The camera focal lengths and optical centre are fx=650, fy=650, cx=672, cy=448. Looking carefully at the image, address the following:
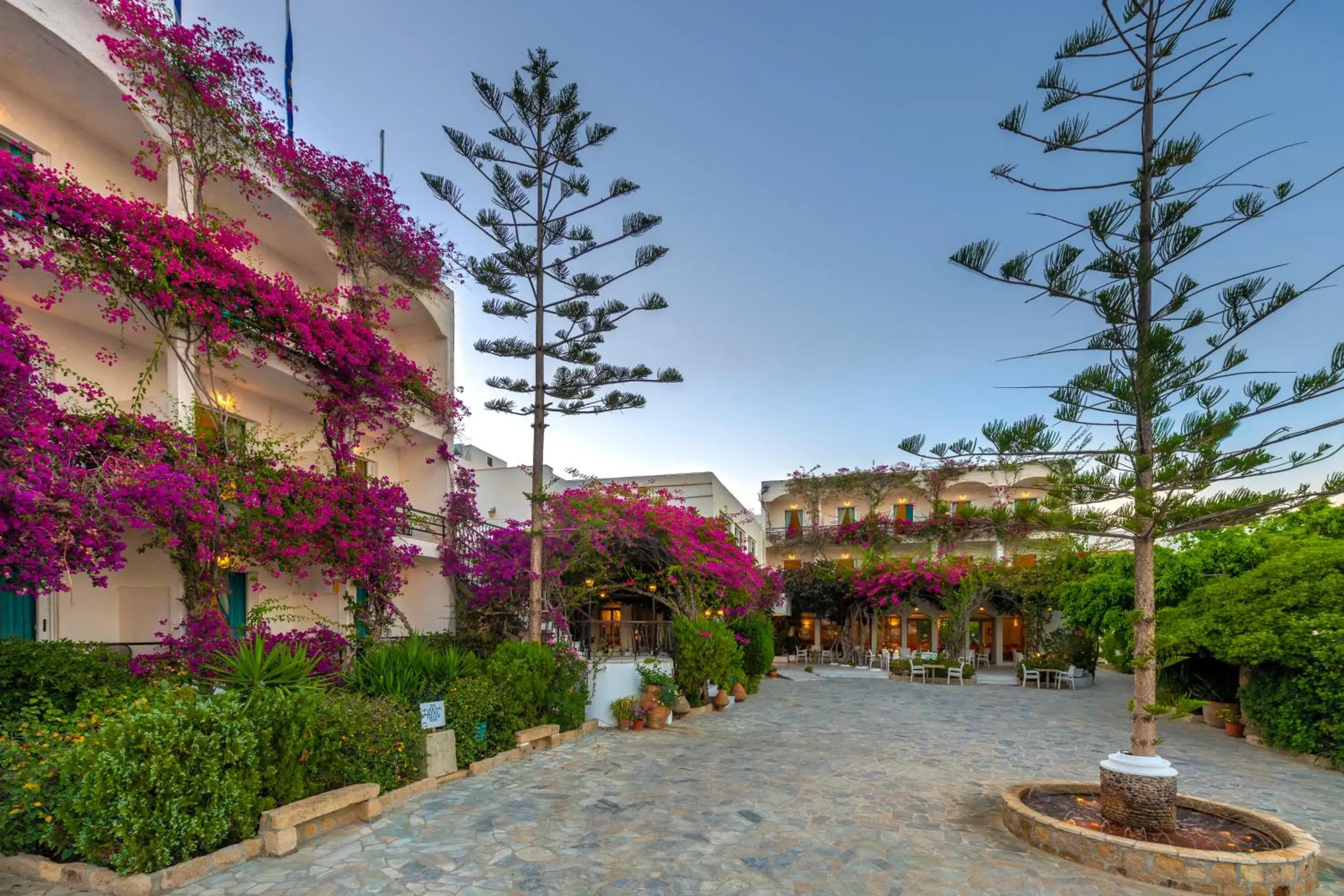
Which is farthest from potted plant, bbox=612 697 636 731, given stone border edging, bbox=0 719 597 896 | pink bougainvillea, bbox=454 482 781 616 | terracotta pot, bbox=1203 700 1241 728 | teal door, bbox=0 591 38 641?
terracotta pot, bbox=1203 700 1241 728

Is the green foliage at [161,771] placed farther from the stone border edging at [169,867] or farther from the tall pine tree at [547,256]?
the tall pine tree at [547,256]

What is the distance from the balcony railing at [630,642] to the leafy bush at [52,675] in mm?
6669

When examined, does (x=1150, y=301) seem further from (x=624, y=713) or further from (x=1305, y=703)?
(x=624, y=713)

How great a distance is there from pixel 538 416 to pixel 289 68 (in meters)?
8.55

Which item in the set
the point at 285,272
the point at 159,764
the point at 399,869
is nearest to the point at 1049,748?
the point at 399,869

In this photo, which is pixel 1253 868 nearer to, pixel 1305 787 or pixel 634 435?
pixel 1305 787

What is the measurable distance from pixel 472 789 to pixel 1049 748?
8313 millimetres

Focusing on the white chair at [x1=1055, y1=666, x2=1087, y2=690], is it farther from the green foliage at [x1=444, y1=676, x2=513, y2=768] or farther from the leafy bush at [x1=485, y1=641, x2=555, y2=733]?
the green foliage at [x1=444, y1=676, x2=513, y2=768]

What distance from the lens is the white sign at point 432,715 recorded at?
7188 millimetres

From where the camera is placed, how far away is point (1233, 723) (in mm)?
11195

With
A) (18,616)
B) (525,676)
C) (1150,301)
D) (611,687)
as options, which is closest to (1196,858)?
(1150,301)

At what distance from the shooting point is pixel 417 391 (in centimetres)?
1229

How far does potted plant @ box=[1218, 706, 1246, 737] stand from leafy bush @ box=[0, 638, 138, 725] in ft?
52.5

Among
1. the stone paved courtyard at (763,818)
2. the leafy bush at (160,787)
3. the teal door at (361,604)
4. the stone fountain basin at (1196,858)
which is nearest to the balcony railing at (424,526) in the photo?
the teal door at (361,604)
